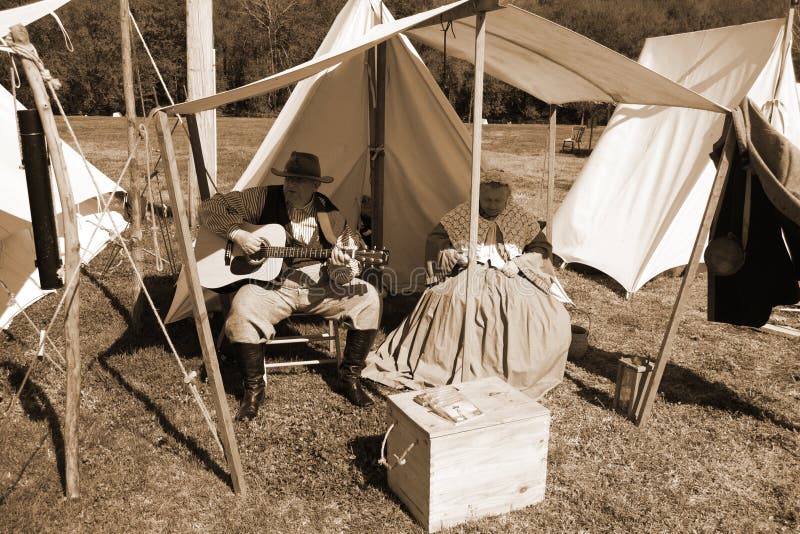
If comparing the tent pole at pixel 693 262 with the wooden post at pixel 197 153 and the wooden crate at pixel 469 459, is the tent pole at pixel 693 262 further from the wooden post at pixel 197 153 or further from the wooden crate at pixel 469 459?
the wooden post at pixel 197 153

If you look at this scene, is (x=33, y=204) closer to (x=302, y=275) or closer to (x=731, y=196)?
(x=302, y=275)

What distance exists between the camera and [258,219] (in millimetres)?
3525

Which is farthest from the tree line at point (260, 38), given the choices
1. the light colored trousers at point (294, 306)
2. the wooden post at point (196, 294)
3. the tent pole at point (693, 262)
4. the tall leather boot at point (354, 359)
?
the wooden post at point (196, 294)

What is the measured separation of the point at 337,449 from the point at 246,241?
3.86 feet

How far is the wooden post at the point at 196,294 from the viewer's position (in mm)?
2254

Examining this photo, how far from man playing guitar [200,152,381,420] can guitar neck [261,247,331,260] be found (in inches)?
1.1

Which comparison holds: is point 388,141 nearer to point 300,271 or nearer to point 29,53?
point 300,271

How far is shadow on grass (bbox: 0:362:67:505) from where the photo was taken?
2.66 metres

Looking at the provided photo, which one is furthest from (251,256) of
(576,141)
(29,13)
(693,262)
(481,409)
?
(576,141)

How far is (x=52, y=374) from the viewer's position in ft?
11.8

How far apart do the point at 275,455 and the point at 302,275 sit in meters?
1.03

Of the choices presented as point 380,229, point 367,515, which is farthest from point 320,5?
point 367,515

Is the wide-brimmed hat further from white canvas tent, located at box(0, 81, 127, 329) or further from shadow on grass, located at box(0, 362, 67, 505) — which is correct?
shadow on grass, located at box(0, 362, 67, 505)

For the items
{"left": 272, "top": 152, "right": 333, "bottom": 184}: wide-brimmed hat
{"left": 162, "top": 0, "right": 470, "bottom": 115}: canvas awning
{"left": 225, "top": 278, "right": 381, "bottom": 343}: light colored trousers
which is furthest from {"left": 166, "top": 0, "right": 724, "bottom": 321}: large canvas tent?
{"left": 225, "top": 278, "right": 381, "bottom": 343}: light colored trousers
